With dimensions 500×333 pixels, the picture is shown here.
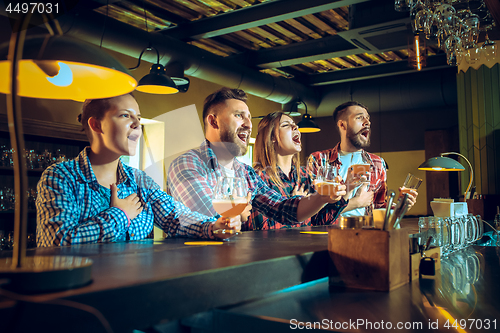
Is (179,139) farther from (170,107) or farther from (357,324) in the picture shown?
(357,324)

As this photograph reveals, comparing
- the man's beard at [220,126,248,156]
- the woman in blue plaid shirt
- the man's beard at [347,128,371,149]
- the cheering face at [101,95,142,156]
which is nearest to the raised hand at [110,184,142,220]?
the woman in blue plaid shirt

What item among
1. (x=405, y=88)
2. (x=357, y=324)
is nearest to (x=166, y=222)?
(x=357, y=324)

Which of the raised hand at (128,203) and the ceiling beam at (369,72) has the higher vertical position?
the ceiling beam at (369,72)

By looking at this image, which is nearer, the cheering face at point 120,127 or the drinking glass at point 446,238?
the drinking glass at point 446,238

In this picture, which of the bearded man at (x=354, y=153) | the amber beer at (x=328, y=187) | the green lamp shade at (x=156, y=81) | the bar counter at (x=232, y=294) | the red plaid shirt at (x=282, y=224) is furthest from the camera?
the green lamp shade at (x=156, y=81)

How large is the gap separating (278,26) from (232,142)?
350 cm

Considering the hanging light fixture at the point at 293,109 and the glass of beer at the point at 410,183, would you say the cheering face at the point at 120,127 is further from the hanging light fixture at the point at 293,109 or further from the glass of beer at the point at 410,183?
the hanging light fixture at the point at 293,109

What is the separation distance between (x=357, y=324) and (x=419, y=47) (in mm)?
2657

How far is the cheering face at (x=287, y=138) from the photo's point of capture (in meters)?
2.82

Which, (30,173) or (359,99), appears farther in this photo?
(359,99)

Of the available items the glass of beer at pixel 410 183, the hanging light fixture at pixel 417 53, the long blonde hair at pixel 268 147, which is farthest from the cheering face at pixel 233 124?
the hanging light fixture at pixel 417 53

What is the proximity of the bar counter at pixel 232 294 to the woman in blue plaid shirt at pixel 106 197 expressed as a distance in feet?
1.42

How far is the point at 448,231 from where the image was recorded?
1.58 meters

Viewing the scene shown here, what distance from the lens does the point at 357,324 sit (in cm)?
77
